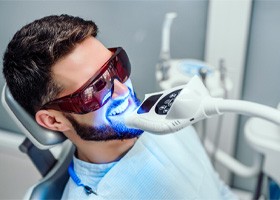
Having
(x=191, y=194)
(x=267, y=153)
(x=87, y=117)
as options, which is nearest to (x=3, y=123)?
(x=87, y=117)

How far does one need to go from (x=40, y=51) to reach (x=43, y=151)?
1.09ft

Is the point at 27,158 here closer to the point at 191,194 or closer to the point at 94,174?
the point at 94,174

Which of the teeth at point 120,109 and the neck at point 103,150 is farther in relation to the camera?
the neck at point 103,150

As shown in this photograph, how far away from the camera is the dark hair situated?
2.33ft

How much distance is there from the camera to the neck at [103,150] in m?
0.89

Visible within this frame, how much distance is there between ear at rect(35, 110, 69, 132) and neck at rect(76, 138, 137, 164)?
3.0 inches

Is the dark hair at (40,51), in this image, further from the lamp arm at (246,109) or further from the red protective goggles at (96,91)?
the lamp arm at (246,109)

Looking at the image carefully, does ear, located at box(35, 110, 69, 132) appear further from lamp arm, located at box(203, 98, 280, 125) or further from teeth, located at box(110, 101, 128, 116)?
lamp arm, located at box(203, 98, 280, 125)

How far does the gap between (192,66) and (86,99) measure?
1.73 feet

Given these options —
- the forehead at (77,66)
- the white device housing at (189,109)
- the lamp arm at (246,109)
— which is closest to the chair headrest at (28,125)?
the forehead at (77,66)

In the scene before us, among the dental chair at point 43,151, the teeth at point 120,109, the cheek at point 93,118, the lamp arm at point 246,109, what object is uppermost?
the lamp arm at point 246,109

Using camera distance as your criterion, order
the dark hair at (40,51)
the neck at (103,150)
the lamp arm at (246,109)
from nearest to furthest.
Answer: the lamp arm at (246,109)
the dark hair at (40,51)
the neck at (103,150)

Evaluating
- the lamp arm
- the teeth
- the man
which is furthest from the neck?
the lamp arm

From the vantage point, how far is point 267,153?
1088 millimetres
